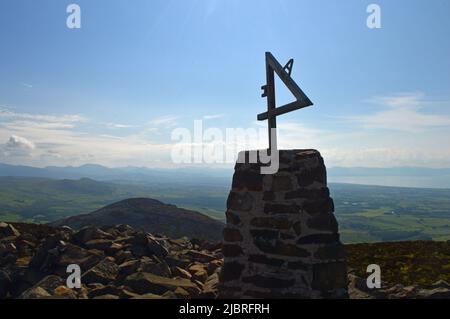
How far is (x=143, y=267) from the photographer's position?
913 cm

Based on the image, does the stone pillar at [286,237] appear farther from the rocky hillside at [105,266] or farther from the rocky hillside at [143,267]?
the rocky hillside at [105,266]

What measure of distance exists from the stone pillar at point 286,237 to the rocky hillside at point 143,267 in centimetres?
102

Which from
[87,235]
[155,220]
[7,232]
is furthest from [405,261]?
[155,220]

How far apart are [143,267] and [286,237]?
4.24 meters

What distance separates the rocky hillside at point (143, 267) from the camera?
776 cm

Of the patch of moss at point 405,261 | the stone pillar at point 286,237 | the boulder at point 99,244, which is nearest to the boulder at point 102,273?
the boulder at point 99,244

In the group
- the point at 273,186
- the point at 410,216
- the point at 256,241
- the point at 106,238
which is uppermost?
the point at 273,186

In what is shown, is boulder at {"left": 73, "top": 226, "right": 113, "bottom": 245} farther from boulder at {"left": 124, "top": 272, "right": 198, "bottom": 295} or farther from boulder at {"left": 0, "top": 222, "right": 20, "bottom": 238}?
boulder at {"left": 124, "top": 272, "right": 198, "bottom": 295}

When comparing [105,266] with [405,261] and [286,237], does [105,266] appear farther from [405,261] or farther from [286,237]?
[405,261]

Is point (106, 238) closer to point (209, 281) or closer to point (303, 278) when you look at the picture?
point (209, 281)

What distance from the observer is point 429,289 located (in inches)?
289

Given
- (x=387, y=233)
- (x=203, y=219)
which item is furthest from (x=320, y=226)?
(x=387, y=233)

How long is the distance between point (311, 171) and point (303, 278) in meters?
2.06

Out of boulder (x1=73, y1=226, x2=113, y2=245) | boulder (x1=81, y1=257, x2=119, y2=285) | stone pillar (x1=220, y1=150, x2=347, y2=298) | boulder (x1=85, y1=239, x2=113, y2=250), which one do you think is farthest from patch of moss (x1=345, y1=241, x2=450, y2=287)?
boulder (x1=73, y1=226, x2=113, y2=245)
